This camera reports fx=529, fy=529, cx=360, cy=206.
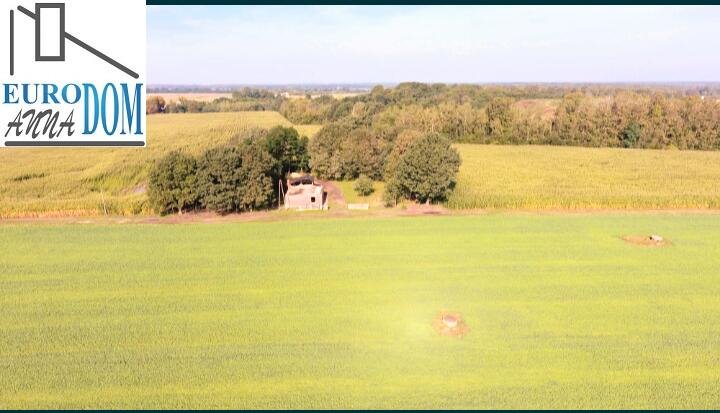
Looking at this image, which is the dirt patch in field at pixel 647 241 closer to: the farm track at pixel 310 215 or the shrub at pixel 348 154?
the farm track at pixel 310 215

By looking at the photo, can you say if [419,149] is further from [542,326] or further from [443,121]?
[443,121]

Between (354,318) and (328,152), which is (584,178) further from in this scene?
(354,318)

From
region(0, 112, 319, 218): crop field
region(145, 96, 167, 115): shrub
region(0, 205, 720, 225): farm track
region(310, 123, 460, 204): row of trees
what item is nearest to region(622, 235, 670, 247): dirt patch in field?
region(0, 205, 720, 225): farm track

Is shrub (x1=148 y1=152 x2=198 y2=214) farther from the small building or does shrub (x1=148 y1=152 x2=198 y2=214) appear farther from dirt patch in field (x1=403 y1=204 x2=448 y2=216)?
dirt patch in field (x1=403 y1=204 x2=448 y2=216)

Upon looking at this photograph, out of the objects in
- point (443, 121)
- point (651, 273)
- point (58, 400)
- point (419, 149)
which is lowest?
point (58, 400)

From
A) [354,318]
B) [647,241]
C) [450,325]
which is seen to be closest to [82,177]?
[354,318]

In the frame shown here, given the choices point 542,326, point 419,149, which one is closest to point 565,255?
point 542,326
